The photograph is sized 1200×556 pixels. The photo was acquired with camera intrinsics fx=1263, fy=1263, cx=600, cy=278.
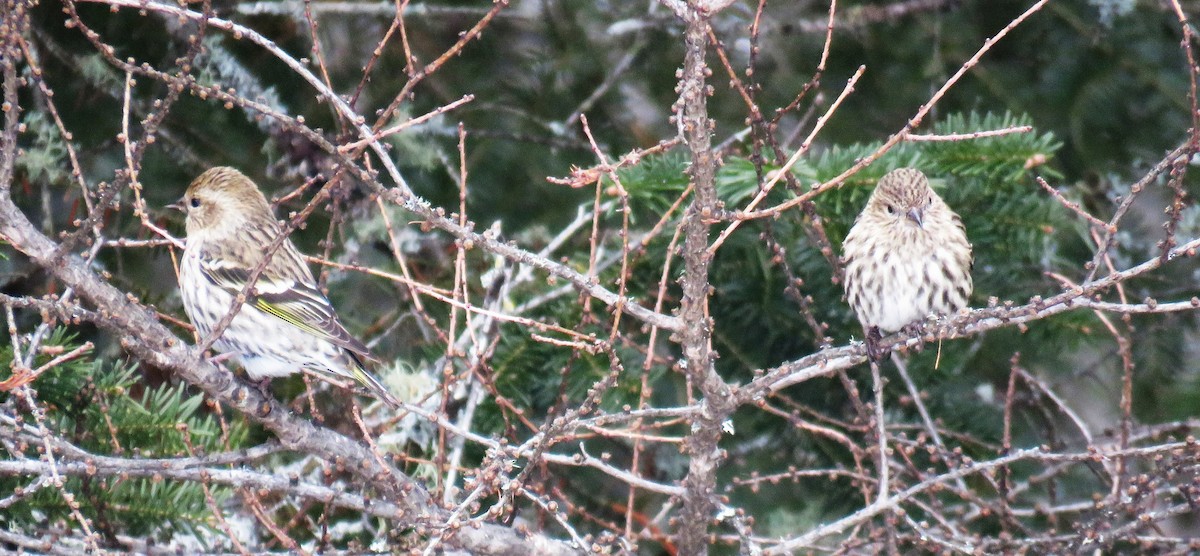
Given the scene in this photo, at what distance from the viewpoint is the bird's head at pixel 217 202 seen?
3.83 meters

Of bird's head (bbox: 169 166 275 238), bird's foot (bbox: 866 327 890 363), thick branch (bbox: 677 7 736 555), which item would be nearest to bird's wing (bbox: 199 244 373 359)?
bird's head (bbox: 169 166 275 238)

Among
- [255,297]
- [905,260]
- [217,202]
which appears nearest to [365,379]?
[255,297]

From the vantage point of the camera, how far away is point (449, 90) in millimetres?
5066

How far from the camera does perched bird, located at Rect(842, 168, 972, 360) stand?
3922mm

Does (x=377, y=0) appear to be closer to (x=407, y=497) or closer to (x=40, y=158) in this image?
(x=40, y=158)

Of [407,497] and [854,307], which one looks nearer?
[407,497]

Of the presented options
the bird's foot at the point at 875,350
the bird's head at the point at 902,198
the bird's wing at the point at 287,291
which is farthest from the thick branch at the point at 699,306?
the bird's head at the point at 902,198

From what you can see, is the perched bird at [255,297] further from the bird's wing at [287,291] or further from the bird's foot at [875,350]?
the bird's foot at [875,350]

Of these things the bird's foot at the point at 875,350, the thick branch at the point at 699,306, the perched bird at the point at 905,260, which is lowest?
the thick branch at the point at 699,306

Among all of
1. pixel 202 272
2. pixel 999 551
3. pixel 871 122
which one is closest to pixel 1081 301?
pixel 999 551

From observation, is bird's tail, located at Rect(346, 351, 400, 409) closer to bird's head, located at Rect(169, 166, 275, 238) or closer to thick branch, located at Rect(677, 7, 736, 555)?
bird's head, located at Rect(169, 166, 275, 238)

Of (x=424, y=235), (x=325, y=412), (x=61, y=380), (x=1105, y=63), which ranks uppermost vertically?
(x=1105, y=63)

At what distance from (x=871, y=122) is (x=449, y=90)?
5.72ft

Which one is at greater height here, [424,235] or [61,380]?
[424,235]
